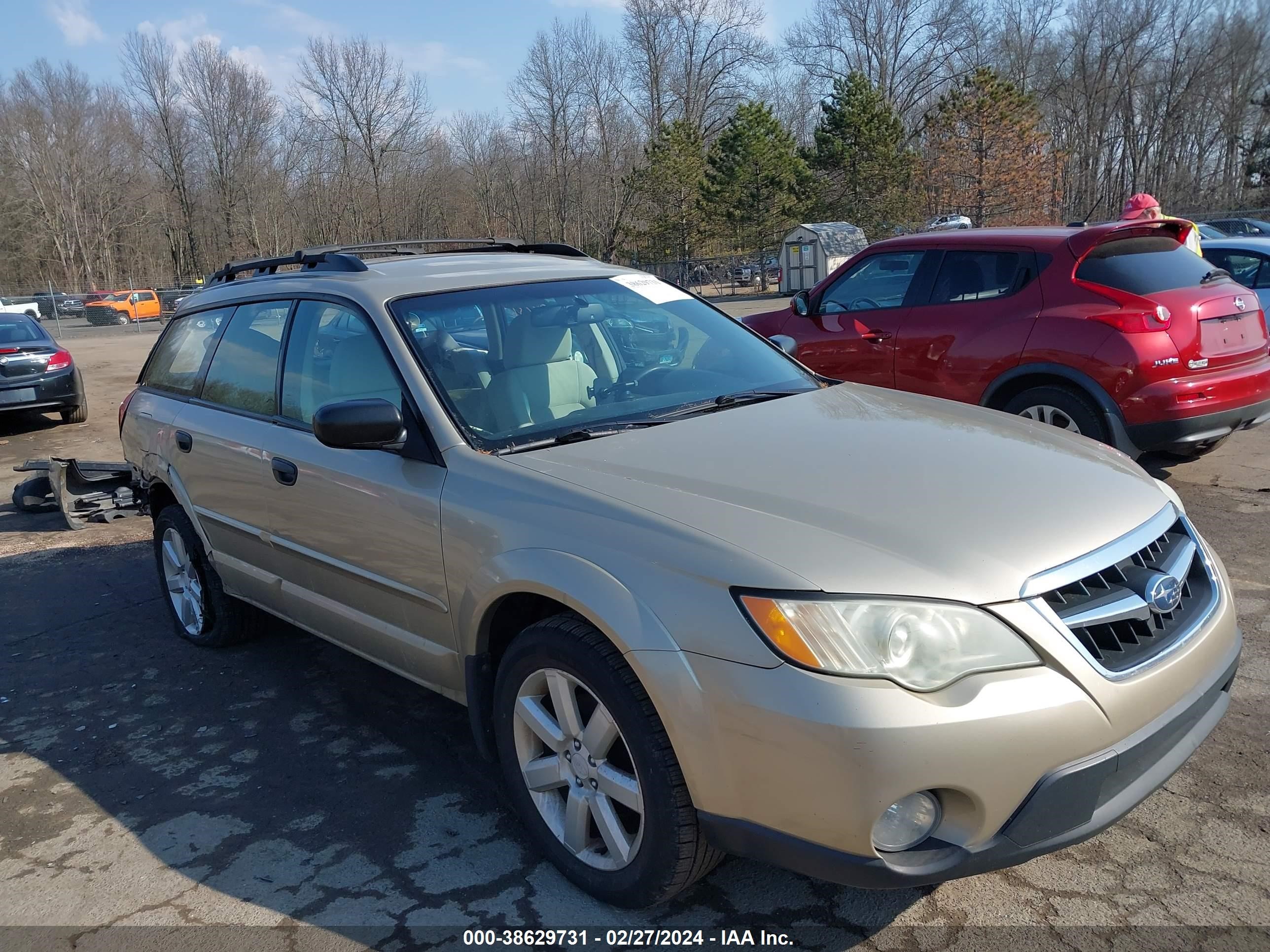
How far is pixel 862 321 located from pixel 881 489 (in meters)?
4.73

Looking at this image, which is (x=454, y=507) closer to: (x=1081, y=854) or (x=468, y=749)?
(x=468, y=749)

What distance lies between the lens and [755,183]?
41156mm

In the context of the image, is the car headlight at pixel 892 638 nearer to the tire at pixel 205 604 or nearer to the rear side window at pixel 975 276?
the tire at pixel 205 604

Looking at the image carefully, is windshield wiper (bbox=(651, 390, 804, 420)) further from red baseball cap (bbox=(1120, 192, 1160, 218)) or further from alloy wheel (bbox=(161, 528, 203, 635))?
red baseball cap (bbox=(1120, 192, 1160, 218))

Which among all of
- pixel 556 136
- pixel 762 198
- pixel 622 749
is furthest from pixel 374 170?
pixel 622 749

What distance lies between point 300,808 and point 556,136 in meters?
52.3

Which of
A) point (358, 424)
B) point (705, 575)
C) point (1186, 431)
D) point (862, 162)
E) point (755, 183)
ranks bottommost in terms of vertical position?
point (1186, 431)

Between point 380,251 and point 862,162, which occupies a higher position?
point 862,162

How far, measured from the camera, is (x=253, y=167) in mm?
59281

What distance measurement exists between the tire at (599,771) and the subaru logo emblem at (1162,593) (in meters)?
1.23

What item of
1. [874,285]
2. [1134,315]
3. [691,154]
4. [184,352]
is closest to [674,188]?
[691,154]

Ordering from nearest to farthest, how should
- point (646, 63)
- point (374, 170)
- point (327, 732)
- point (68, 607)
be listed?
point (327, 732)
point (68, 607)
point (374, 170)
point (646, 63)

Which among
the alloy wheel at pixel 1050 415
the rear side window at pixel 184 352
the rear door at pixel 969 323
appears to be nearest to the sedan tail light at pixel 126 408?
the rear side window at pixel 184 352

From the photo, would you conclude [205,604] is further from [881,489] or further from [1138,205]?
[1138,205]
